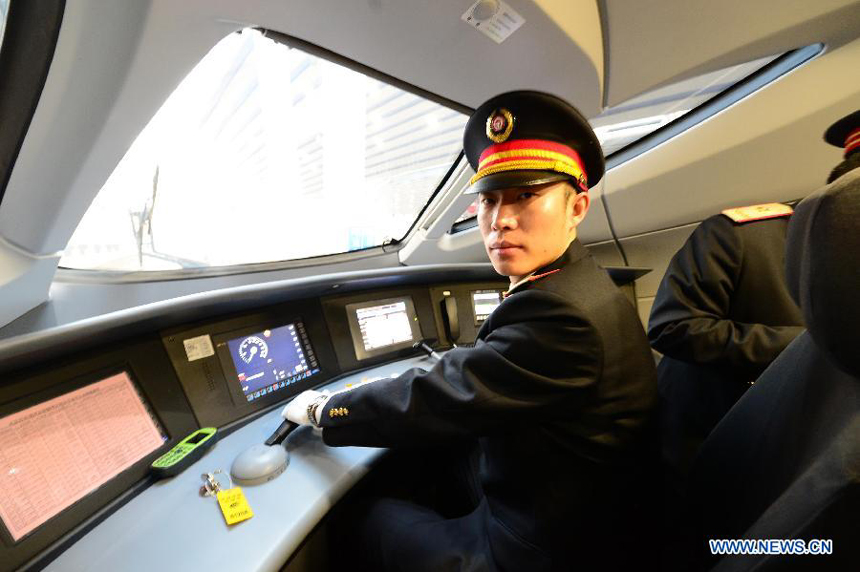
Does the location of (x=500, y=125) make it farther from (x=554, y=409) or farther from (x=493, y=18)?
(x=554, y=409)

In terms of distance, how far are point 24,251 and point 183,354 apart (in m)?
0.45

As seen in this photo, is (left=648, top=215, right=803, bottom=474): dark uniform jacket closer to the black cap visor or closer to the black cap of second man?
the black cap of second man

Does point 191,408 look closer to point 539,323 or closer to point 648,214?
point 539,323

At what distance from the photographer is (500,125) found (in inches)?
35.2

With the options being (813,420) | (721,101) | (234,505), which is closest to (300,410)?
(234,505)

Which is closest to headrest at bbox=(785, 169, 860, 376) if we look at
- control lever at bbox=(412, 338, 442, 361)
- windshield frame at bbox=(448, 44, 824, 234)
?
control lever at bbox=(412, 338, 442, 361)

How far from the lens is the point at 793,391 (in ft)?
1.49

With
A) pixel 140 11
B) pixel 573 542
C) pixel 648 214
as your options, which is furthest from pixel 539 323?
pixel 648 214

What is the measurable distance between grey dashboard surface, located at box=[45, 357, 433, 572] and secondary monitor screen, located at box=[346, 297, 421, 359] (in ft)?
2.37

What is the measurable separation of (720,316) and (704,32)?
1014mm

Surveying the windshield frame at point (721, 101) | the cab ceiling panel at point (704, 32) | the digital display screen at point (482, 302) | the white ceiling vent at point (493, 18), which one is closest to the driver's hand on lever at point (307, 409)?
the white ceiling vent at point (493, 18)

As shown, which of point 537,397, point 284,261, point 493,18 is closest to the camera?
point 537,397

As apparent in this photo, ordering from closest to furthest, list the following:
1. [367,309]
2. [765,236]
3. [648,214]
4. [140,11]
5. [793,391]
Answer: [793,391]
[140,11]
[765,236]
[367,309]
[648,214]

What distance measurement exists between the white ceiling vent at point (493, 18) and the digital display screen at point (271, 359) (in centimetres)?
127
